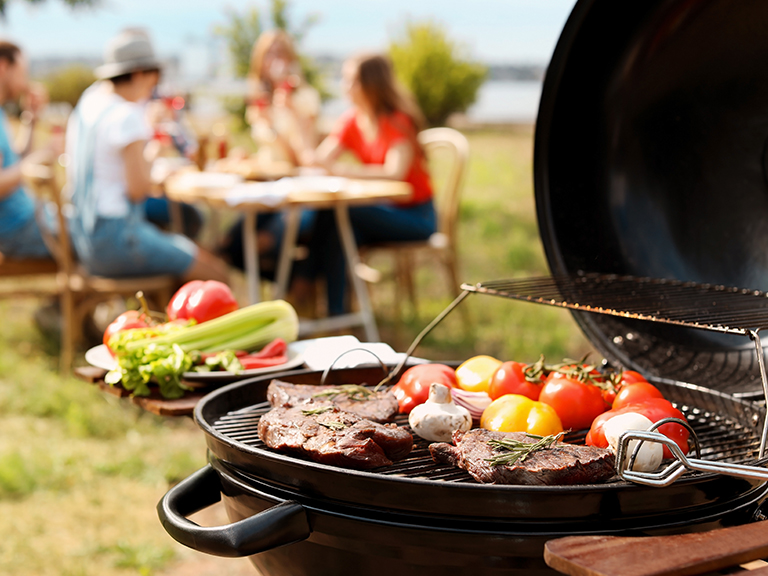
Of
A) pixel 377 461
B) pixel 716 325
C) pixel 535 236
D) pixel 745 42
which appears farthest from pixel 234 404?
pixel 535 236

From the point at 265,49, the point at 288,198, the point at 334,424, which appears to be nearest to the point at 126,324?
the point at 334,424

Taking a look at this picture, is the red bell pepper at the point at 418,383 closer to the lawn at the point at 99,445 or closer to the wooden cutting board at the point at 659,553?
the wooden cutting board at the point at 659,553

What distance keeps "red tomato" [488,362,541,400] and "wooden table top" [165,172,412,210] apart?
10.3 ft

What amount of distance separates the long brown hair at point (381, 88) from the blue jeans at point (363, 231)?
62 centimetres

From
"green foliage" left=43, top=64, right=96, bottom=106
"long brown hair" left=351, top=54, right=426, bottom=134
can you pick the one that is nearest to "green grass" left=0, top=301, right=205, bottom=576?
"long brown hair" left=351, top=54, right=426, bottom=134

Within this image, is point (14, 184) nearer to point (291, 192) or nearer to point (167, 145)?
point (167, 145)

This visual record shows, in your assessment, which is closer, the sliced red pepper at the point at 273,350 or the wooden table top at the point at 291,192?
the sliced red pepper at the point at 273,350

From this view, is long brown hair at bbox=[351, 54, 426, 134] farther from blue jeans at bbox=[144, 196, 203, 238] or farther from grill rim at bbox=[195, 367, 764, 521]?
grill rim at bbox=[195, 367, 764, 521]

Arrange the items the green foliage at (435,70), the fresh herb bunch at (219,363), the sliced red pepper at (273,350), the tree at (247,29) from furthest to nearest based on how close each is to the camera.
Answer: the green foliage at (435,70) → the tree at (247,29) → the sliced red pepper at (273,350) → the fresh herb bunch at (219,363)

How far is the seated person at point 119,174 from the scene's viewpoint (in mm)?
4699

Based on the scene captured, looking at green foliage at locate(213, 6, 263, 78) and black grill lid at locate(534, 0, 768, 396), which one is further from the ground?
green foliage at locate(213, 6, 263, 78)

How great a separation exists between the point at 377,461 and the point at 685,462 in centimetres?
50

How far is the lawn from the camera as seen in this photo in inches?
127

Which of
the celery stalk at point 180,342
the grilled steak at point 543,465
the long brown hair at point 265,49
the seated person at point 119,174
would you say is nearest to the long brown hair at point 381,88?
the long brown hair at point 265,49
